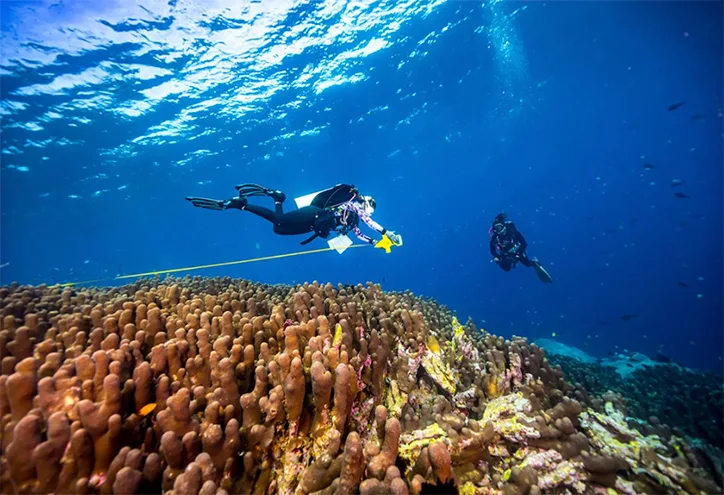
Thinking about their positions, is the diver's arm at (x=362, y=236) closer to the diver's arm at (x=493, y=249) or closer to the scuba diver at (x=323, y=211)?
the scuba diver at (x=323, y=211)

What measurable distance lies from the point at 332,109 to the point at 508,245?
21.1m

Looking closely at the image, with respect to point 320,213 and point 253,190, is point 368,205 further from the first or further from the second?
point 253,190

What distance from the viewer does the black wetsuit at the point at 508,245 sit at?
45.2ft

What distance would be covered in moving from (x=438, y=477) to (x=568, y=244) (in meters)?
150

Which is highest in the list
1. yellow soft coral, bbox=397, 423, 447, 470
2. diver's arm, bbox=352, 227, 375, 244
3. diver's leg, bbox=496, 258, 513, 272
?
diver's leg, bbox=496, 258, 513, 272

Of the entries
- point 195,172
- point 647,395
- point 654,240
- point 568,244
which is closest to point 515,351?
point 647,395

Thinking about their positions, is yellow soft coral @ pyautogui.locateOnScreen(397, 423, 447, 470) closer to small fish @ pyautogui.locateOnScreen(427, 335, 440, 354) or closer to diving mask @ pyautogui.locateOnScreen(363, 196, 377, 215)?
small fish @ pyautogui.locateOnScreen(427, 335, 440, 354)

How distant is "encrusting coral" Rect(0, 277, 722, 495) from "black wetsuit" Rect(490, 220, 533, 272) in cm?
1076

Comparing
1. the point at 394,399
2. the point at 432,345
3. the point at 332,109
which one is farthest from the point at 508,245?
the point at 332,109

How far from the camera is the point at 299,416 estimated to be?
2490mm

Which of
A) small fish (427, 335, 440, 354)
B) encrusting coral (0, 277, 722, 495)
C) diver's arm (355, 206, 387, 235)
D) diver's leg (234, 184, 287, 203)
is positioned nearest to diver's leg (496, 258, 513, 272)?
diver's arm (355, 206, 387, 235)

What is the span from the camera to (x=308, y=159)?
3656 cm

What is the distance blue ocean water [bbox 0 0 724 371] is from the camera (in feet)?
58.3

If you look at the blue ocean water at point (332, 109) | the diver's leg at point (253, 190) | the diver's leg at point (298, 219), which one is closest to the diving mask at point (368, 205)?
the diver's leg at point (298, 219)
